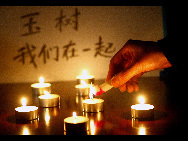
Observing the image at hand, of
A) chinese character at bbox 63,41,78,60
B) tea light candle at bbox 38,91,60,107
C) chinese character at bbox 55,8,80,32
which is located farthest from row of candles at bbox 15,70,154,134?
chinese character at bbox 55,8,80,32

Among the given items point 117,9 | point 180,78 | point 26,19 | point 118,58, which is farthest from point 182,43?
point 26,19

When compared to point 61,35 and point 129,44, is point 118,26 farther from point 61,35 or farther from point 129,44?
point 129,44

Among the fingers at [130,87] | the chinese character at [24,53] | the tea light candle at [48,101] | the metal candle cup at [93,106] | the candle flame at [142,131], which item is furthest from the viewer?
the chinese character at [24,53]

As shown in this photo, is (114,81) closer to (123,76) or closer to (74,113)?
(123,76)

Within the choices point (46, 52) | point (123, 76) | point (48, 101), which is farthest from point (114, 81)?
point (46, 52)

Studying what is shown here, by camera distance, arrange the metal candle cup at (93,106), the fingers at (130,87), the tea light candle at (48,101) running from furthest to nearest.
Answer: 1. the fingers at (130,87)
2. the tea light candle at (48,101)
3. the metal candle cup at (93,106)

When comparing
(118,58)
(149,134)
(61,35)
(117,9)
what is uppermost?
(117,9)

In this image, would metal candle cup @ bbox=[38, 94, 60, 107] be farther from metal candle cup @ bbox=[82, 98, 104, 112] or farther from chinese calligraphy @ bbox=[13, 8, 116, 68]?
chinese calligraphy @ bbox=[13, 8, 116, 68]

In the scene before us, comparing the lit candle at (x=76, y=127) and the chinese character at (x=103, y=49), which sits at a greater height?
the chinese character at (x=103, y=49)

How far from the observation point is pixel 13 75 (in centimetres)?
362

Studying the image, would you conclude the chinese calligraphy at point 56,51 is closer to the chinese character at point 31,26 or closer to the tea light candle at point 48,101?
the chinese character at point 31,26

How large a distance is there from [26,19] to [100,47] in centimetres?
96

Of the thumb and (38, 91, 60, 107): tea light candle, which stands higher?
the thumb

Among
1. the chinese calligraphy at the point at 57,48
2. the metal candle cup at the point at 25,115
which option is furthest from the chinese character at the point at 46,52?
the metal candle cup at the point at 25,115
